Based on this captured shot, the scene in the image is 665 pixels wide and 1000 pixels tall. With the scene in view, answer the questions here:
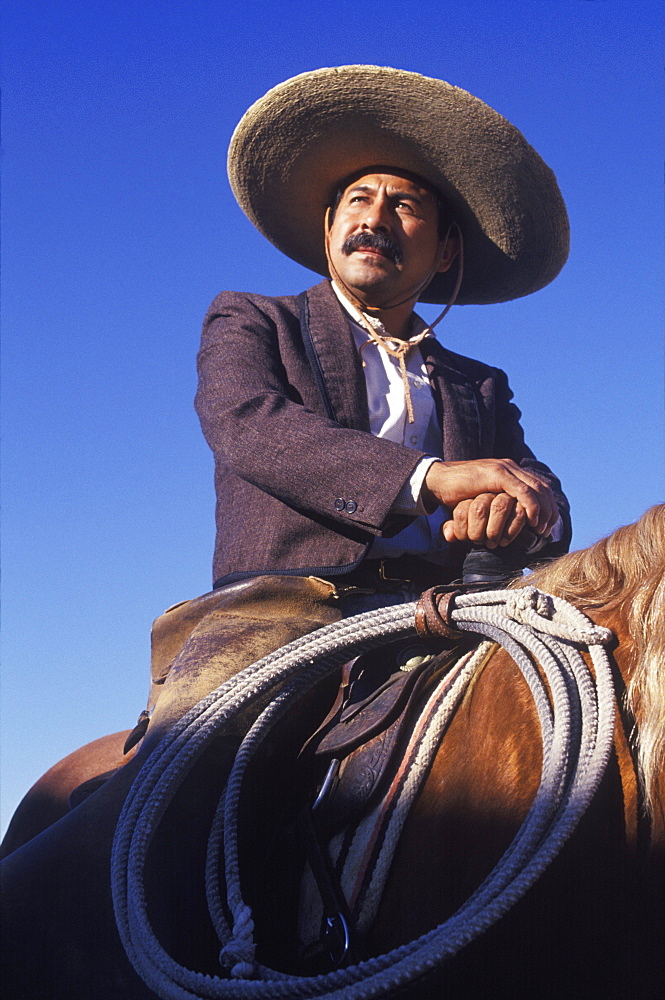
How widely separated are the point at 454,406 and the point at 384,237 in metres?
0.51

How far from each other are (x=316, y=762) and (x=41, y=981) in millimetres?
546

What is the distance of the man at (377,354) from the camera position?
2033 millimetres

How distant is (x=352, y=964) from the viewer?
1.36m

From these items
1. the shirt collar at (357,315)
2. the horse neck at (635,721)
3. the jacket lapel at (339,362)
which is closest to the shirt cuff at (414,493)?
the jacket lapel at (339,362)

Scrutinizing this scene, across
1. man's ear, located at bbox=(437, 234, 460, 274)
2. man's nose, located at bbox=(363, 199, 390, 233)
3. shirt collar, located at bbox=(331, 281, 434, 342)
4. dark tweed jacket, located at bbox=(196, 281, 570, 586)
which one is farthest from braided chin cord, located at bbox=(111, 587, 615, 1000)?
man's ear, located at bbox=(437, 234, 460, 274)

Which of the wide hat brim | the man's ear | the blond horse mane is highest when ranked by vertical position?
the wide hat brim

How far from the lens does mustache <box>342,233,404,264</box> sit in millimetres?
2664

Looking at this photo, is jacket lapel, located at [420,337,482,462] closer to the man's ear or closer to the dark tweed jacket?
the dark tweed jacket

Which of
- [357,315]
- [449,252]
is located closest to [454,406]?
[357,315]

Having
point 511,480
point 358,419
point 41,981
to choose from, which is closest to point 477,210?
point 358,419

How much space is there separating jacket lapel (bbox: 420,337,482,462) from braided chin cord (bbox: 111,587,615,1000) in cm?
97

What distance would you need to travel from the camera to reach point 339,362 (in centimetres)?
248

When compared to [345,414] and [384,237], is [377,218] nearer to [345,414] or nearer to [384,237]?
[384,237]

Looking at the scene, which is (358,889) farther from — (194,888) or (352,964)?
A: (194,888)
